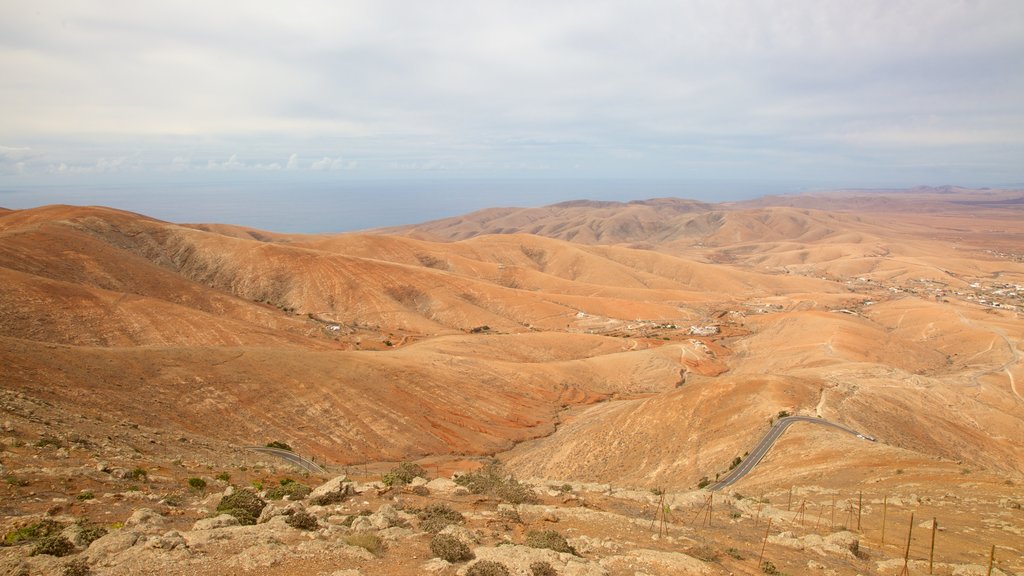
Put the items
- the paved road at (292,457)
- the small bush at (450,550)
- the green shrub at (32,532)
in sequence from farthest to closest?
the paved road at (292,457)
the small bush at (450,550)
the green shrub at (32,532)

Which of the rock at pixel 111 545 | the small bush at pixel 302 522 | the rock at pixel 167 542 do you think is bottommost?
the small bush at pixel 302 522

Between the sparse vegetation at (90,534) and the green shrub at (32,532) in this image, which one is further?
the sparse vegetation at (90,534)

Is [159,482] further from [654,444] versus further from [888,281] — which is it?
[888,281]

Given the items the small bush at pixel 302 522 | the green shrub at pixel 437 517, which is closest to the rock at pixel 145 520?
the small bush at pixel 302 522

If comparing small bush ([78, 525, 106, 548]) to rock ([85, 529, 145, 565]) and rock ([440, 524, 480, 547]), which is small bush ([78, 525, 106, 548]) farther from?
rock ([440, 524, 480, 547])

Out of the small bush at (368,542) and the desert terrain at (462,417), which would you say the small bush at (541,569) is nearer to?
the desert terrain at (462,417)

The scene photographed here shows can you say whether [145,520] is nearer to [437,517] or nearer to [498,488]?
[437,517]

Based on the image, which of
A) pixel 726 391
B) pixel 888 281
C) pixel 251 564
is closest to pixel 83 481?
pixel 251 564
